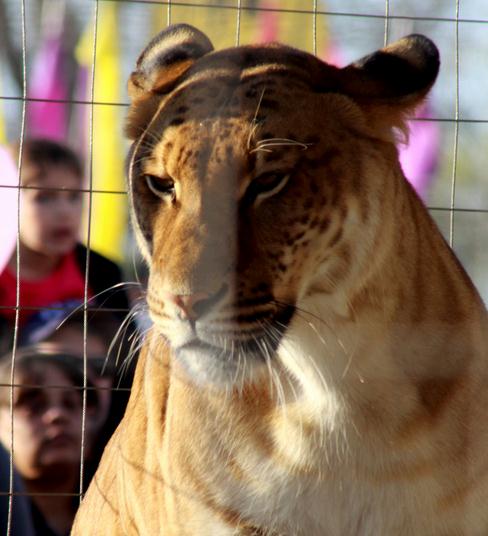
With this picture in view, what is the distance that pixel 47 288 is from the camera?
2.11 m

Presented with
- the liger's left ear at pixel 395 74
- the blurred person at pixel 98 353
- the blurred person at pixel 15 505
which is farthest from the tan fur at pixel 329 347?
the blurred person at pixel 15 505

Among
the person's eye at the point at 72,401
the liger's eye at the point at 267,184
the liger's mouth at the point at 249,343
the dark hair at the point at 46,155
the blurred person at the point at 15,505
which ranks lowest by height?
the blurred person at the point at 15,505

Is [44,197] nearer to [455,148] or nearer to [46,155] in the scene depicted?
[46,155]

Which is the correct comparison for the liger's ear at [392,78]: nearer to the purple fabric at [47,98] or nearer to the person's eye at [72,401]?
the purple fabric at [47,98]

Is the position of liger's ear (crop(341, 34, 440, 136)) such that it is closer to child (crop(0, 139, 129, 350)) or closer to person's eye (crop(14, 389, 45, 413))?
child (crop(0, 139, 129, 350))

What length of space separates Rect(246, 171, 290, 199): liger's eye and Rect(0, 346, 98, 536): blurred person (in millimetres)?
1024

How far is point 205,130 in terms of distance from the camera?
1312 millimetres

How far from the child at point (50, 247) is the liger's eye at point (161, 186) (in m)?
0.57

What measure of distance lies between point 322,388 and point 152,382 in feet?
0.90

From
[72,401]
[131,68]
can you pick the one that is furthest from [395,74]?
[72,401]

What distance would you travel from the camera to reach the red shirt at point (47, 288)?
2.03 m

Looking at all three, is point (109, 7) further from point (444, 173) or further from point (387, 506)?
point (387, 506)

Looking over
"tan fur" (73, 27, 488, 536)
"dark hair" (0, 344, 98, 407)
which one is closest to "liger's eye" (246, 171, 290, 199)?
"tan fur" (73, 27, 488, 536)

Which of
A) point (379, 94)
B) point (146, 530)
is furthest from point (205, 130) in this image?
point (146, 530)
